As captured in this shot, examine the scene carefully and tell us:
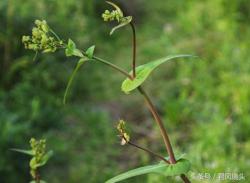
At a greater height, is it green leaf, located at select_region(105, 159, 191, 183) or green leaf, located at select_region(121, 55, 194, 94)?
green leaf, located at select_region(121, 55, 194, 94)

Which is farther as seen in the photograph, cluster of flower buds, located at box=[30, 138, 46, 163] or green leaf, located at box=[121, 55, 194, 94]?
cluster of flower buds, located at box=[30, 138, 46, 163]

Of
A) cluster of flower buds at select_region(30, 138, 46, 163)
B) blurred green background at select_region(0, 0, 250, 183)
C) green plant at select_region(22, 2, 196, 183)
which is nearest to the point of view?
green plant at select_region(22, 2, 196, 183)

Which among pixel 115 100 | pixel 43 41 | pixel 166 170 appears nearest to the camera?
pixel 43 41

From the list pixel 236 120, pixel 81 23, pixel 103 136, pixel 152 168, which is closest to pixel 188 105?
pixel 236 120

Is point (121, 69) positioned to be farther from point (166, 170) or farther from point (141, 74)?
point (166, 170)

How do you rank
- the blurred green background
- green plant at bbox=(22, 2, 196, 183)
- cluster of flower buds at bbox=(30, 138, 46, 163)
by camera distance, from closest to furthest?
green plant at bbox=(22, 2, 196, 183) < cluster of flower buds at bbox=(30, 138, 46, 163) < the blurred green background

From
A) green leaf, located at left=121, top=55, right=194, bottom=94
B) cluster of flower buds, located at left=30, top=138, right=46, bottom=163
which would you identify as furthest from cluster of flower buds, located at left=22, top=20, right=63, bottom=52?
cluster of flower buds, located at left=30, top=138, right=46, bottom=163

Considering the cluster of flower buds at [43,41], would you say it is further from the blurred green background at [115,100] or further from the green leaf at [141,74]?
the blurred green background at [115,100]

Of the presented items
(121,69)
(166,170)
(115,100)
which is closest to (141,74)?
(121,69)

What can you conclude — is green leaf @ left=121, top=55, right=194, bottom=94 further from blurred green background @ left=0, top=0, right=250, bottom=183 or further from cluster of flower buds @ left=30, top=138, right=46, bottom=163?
blurred green background @ left=0, top=0, right=250, bottom=183
